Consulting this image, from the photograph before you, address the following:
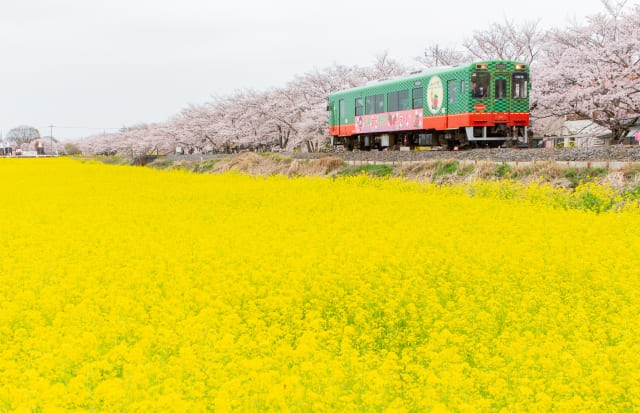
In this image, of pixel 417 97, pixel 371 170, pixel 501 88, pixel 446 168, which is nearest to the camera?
pixel 446 168

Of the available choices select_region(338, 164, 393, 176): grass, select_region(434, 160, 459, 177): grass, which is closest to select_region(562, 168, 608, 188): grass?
select_region(434, 160, 459, 177): grass

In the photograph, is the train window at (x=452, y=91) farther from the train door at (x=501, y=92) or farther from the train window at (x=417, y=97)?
the train window at (x=417, y=97)

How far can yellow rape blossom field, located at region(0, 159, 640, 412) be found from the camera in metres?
3.36

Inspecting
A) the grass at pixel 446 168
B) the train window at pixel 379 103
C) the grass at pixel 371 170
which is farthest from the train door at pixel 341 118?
→ the grass at pixel 446 168

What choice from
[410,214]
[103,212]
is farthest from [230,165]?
[410,214]

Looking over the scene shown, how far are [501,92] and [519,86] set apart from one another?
2.16 ft

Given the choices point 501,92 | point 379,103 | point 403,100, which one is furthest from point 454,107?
point 379,103

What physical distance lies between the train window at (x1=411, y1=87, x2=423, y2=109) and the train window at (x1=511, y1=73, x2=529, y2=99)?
284cm

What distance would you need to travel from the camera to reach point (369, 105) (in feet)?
77.3

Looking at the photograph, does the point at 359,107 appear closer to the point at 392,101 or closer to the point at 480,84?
the point at 392,101

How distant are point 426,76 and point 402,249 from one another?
14073mm

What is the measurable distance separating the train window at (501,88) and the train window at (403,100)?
10.7 ft

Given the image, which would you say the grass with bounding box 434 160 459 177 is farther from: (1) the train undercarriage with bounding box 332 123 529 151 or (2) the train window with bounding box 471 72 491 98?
(2) the train window with bounding box 471 72 491 98

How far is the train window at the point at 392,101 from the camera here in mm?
21719
